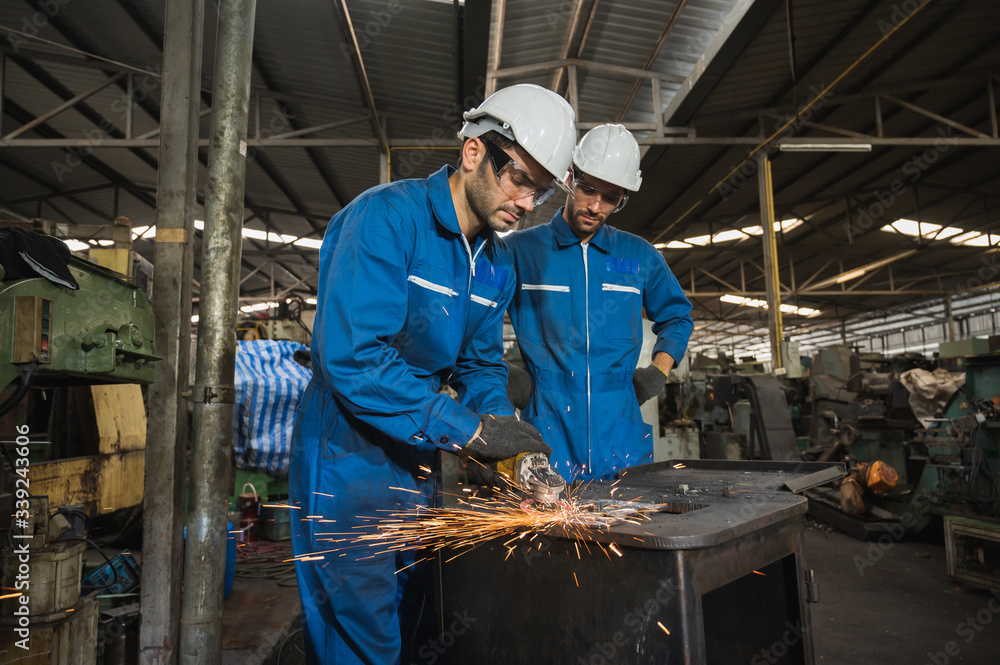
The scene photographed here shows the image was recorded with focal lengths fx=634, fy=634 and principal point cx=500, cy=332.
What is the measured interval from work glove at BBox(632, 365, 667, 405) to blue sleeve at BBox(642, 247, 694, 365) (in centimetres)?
16

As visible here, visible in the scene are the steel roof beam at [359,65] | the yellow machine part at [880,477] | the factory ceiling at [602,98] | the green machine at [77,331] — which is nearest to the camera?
the green machine at [77,331]

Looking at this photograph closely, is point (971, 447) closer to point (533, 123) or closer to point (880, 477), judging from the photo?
point (880, 477)

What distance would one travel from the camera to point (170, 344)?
2256mm

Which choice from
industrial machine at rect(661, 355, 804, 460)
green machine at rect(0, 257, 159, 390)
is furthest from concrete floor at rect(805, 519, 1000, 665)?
green machine at rect(0, 257, 159, 390)

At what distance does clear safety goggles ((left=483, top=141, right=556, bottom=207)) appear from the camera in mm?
1598

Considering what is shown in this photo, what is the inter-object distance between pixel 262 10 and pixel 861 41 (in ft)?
19.3

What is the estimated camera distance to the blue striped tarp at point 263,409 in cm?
404

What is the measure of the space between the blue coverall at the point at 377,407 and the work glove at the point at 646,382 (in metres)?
0.98

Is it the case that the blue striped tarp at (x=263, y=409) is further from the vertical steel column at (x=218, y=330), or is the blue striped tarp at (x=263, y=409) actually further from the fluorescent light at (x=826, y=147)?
the fluorescent light at (x=826, y=147)

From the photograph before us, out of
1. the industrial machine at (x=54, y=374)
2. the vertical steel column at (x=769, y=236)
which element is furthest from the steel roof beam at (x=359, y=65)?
the vertical steel column at (x=769, y=236)

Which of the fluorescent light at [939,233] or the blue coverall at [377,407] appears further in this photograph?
the fluorescent light at [939,233]

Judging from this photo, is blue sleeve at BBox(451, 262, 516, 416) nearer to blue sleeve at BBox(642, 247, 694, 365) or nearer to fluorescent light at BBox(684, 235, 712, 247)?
blue sleeve at BBox(642, 247, 694, 365)

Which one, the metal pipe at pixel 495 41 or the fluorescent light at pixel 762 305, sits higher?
the metal pipe at pixel 495 41

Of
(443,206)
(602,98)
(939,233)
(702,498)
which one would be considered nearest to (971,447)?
(702,498)
